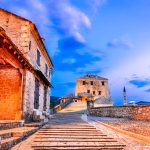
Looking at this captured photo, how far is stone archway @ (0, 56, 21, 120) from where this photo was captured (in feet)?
43.6

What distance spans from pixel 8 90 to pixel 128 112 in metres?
12.9

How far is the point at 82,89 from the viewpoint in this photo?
6700cm

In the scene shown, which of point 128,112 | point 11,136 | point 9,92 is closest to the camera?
point 11,136

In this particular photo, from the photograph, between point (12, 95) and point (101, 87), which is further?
point (101, 87)

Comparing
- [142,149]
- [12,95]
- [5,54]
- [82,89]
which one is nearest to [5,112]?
[12,95]

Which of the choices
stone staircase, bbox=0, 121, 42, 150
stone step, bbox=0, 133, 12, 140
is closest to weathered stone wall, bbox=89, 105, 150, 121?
stone staircase, bbox=0, 121, 42, 150

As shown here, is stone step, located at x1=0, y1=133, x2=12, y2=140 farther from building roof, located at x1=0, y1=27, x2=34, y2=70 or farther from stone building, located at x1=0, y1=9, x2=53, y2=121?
stone building, located at x1=0, y1=9, x2=53, y2=121

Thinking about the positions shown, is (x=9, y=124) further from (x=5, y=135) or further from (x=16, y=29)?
(x=16, y=29)

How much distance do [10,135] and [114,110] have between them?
706 inches

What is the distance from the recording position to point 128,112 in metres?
22.0

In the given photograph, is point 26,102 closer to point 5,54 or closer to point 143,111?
point 5,54

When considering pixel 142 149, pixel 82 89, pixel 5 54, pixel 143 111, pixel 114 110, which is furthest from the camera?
pixel 82 89

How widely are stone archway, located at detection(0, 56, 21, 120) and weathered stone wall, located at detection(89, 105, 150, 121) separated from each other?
37.4ft

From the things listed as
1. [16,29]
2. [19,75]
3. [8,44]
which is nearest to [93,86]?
[16,29]
